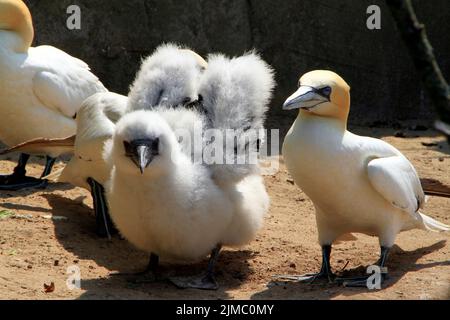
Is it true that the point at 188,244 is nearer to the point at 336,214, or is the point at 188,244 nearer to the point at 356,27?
the point at 336,214

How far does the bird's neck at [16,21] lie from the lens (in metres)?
8.38

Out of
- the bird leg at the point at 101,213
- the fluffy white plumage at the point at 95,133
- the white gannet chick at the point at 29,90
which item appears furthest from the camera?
the white gannet chick at the point at 29,90

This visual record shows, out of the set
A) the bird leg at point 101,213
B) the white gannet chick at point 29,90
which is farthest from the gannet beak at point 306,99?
the white gannet chick at point 29,90

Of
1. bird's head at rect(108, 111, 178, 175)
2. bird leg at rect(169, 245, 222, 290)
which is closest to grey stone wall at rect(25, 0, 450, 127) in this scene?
bird leg at rect(169, 245, 222, 290)

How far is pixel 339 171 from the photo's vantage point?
18.4 ft

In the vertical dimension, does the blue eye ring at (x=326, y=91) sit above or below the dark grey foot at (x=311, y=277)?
above

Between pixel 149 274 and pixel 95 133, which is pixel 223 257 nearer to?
pixel 149 274

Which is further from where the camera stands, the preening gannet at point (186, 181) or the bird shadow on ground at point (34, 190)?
the bird shadow on ground at point (34, 190)

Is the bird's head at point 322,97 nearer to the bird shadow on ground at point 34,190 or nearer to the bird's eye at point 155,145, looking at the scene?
the bird's eye at point 155,145

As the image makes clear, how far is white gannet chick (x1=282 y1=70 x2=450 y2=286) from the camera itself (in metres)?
5.61

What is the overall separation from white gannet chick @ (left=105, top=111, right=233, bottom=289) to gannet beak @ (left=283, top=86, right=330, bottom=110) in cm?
71

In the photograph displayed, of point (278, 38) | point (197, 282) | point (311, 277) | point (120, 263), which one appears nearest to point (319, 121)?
point (311, 277)

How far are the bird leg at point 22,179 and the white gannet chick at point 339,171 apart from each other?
3165 mm
